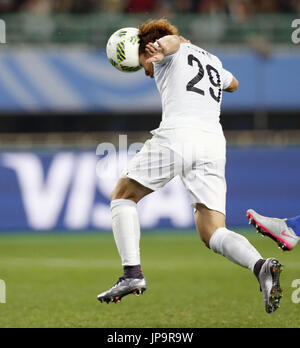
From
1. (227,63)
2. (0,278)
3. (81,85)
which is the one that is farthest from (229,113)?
(0,278)

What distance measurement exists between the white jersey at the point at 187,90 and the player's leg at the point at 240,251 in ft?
1.96

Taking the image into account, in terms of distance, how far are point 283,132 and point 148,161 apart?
28.7 ft

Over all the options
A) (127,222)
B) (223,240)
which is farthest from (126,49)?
Result: (223,240)

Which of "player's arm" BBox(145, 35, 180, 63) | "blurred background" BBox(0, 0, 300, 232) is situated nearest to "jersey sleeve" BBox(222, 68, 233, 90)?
"player's arm" BBox(145, 35, 180, 63)

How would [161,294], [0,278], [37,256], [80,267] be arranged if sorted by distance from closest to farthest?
[161,294] → [0,278] → [80,267] → [37,256]

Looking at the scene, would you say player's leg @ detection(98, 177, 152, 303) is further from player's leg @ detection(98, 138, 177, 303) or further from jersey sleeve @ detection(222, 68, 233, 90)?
jersey sleeve @ detection(222, 68, 233, 90)

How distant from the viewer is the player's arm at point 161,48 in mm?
5090

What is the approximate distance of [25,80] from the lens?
1382cm

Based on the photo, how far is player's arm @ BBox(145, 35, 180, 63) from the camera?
5.09 m

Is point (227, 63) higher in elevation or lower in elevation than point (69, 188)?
higher

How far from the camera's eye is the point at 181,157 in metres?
5.34

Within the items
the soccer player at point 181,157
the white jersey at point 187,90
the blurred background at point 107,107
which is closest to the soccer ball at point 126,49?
the soccer player at point 181,157

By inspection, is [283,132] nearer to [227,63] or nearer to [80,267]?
[227,63]

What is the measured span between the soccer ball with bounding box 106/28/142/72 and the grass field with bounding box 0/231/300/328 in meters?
1.86
